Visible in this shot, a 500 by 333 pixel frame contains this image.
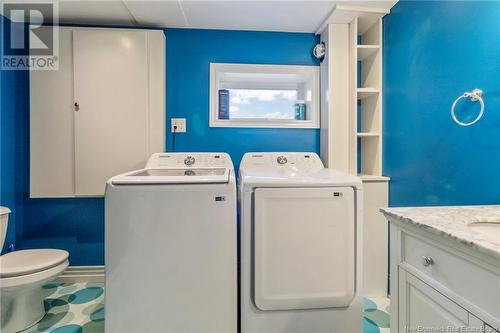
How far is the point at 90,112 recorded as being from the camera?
196 centimetres

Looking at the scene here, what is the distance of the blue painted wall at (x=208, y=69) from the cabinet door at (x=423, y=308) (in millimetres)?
1477

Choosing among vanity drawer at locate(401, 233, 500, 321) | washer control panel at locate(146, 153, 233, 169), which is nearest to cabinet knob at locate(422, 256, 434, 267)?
vanity drawer at locate(401, 233, 500, 321)

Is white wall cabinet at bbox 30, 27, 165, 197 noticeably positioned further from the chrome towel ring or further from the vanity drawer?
the chrome towel ring

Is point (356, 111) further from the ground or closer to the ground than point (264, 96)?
closer to the ground

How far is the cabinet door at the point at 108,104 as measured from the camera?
194 centimetres

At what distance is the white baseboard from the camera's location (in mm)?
2129

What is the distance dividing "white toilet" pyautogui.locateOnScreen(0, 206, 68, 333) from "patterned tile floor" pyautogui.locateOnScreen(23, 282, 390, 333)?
0.30 feet

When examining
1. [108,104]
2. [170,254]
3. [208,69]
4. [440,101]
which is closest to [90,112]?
[108,104]

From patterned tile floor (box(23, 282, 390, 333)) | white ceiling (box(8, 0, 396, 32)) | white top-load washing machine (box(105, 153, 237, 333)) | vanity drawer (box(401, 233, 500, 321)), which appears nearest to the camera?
vanity drawer (box(401, 233, 500, 321))

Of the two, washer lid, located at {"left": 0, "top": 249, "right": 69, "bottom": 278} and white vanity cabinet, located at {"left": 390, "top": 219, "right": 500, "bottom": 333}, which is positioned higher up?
white vanity cabinet, located at {"left": 390, "top": 219, "right": 500, "bottom": 333}

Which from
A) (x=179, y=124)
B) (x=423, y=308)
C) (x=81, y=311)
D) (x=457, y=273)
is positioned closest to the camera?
(x=457, y=273)

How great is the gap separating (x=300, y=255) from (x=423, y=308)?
24.5 inches

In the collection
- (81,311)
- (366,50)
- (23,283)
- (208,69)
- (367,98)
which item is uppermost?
(366,50)

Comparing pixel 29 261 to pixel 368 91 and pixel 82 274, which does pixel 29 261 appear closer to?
pixel 82 274
